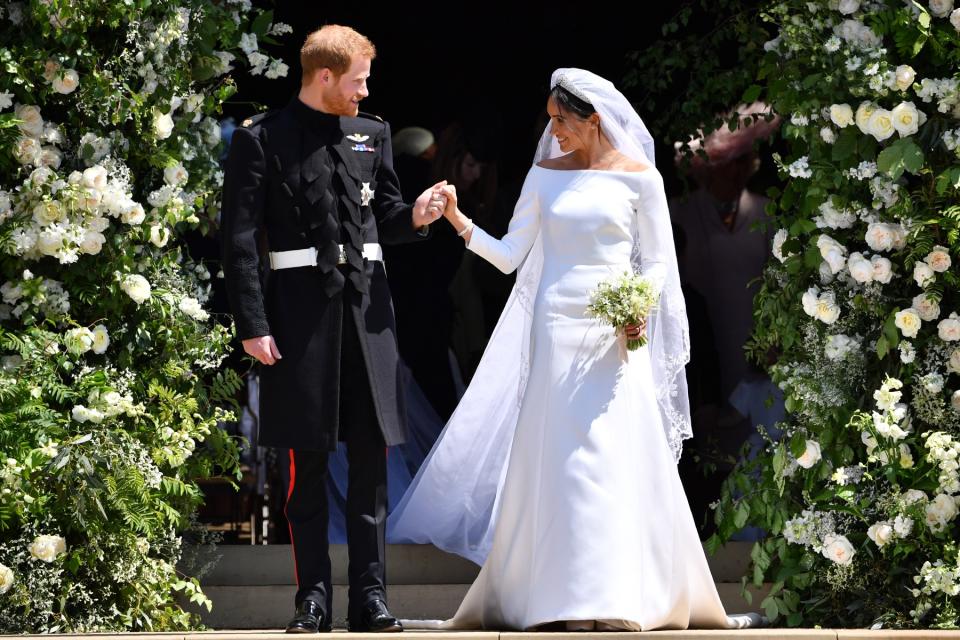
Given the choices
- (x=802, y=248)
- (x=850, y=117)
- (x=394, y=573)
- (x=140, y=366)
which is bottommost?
(x=394, y=573)

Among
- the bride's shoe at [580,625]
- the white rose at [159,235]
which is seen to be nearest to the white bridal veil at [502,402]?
the bride's shoe at [580,625]

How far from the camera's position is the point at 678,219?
7633 millimetres

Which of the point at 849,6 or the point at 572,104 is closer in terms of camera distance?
the point at 572,104

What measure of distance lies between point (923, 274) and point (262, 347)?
2.43 m

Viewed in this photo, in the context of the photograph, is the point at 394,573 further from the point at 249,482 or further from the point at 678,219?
the point at 678,219

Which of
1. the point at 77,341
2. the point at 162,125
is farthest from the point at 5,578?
the point at 162,125

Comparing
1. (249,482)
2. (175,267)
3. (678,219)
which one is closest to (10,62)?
(175,267)

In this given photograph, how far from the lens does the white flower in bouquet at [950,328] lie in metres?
5.41

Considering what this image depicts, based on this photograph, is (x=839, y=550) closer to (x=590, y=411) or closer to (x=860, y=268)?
(x=860, y=268)

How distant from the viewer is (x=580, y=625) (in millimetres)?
4875

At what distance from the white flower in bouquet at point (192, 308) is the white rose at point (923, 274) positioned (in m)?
2.71

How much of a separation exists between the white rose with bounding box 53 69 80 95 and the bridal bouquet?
6.89 feet

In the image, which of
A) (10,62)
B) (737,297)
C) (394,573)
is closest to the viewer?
(10,62)

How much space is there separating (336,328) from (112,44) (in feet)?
5.18
